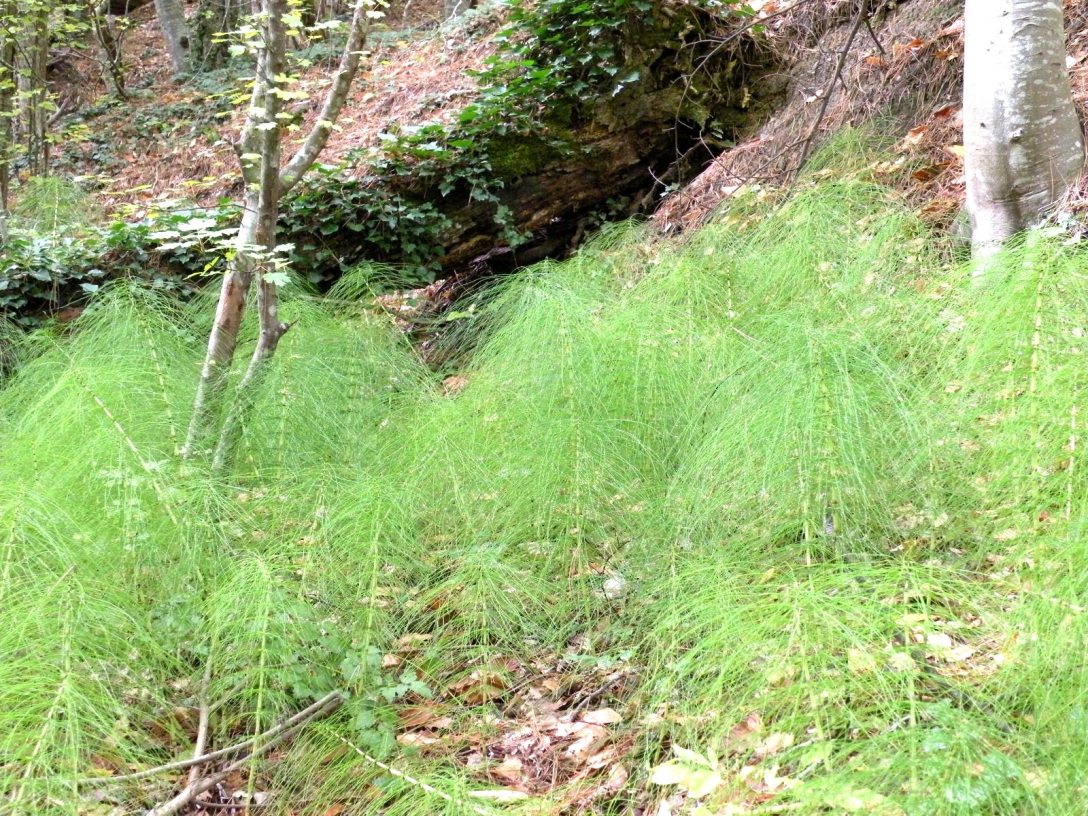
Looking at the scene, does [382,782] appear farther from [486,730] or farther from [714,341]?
[714,341]

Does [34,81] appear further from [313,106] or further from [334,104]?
[334,104]

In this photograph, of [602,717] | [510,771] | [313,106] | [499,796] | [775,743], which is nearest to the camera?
[775,743]

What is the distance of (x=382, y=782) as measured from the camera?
6.61 feet

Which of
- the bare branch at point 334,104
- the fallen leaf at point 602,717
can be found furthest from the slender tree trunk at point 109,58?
the fallen leaf at point 602,717

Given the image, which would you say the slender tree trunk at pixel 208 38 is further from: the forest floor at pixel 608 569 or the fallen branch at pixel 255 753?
the fallen branch at pixel 255 753

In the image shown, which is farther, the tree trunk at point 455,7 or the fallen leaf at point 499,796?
the tree trunk at point 455,7

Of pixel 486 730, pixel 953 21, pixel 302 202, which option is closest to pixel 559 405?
pixel 486 730

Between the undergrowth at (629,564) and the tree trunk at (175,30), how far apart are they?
10.2m

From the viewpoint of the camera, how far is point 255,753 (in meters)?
2.10

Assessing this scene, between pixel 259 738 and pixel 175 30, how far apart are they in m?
12.1

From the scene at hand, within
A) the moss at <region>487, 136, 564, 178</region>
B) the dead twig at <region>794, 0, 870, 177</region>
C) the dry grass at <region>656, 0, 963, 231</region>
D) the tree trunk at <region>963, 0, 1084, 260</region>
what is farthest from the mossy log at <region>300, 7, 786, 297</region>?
the tree trunk at <region>963, 0, 1084, 260</region>

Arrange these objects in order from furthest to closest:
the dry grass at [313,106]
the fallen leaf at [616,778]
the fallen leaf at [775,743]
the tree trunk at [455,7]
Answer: the tree trunk at [455,7] → the dry grass at [313,106] → the fallen leaf at [616,778] → the fallen leaf at [775,743]

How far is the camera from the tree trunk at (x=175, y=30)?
38.6 feet

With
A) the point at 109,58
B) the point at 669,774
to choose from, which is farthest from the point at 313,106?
the point at 669,774
